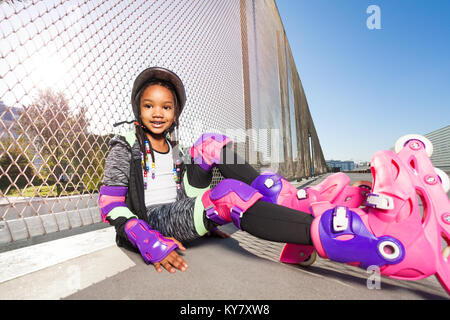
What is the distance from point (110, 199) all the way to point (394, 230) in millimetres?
1203

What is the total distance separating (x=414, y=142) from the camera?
0.87m

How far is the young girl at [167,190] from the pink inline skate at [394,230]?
0.10 meters

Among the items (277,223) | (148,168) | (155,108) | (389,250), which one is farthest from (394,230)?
(155,108)

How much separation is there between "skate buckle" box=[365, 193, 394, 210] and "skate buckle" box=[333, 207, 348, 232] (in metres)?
0.09

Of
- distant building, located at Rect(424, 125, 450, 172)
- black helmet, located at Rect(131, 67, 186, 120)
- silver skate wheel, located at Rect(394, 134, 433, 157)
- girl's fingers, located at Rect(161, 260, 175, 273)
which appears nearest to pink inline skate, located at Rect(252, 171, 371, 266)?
silver skate wheel, located at Rect(394, 134, 433, 157)

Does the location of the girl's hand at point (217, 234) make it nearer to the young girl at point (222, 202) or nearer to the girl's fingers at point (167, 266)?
the young girl at point (222, 202)

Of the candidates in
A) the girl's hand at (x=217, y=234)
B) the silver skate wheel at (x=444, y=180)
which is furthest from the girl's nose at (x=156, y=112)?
the silver skate wheel at (x=444, y=180)

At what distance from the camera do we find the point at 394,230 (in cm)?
67

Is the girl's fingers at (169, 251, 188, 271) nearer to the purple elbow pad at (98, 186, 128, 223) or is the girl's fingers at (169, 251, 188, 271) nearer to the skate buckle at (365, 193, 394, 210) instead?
the purple elbow pad at (98, 186, 128, 223)

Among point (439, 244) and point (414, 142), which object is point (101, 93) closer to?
point (414, 142)

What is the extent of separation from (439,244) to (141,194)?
127 cm

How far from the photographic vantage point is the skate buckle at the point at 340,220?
26.5 inches

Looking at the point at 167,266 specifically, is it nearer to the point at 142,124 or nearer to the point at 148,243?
the point at 148,243
